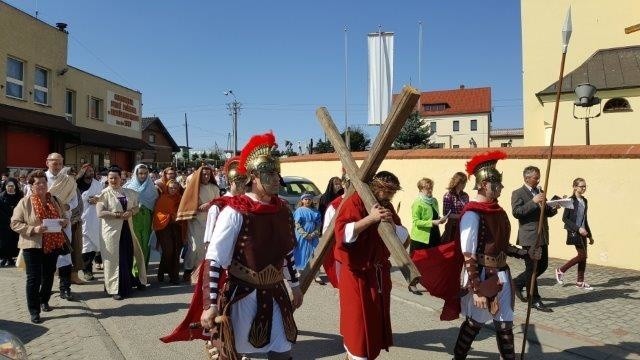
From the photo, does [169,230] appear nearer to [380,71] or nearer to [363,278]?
[363,278]

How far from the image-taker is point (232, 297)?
3348 mm

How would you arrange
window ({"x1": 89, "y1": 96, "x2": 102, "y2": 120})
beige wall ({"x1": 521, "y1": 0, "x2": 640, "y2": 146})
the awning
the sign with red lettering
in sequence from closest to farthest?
1. beige wall ({"x1": 521, "y1": 0, "x2": 640, "y2": 146})
2. the awning
3. window ({"x1": 89, "y1": 96, "x2": 102, "y2": 120})
4. the sign with red lettering

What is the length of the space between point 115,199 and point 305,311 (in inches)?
123

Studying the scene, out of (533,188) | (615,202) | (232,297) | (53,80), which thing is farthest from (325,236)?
(53,80)

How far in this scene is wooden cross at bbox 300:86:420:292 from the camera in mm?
3406

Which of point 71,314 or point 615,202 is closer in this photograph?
point 71,314

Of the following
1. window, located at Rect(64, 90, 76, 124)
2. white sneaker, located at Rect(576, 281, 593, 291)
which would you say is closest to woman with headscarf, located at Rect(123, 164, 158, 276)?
white sneaker, located at Rect(576, 281, 593, 291)

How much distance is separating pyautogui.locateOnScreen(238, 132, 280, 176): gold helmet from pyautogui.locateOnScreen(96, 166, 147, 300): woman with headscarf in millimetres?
4228

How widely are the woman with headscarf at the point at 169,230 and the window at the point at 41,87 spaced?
15.1 meters

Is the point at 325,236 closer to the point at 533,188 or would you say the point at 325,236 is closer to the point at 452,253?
the point at 452,253

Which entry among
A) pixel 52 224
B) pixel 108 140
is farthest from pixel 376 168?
pixel 108 140

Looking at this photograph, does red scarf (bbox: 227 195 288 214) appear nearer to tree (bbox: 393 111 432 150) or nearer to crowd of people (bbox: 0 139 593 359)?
crowd of people (bbox: 0 139 593 359)

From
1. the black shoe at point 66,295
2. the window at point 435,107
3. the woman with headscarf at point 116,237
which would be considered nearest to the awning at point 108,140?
the woman with headscarf at point 116,237

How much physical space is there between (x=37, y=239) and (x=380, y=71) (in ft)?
24.6
